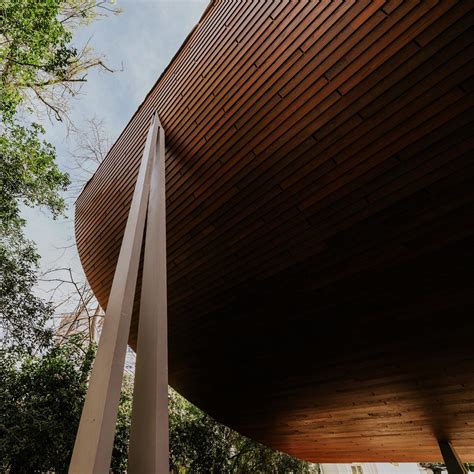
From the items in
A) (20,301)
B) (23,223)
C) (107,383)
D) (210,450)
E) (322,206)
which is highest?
(23,223)

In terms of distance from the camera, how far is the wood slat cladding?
2.50 meters

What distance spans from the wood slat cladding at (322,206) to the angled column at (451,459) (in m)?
0.32

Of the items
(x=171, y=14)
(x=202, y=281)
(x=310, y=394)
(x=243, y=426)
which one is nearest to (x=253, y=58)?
(x=202, y=281)

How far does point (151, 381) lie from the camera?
114 centimetres

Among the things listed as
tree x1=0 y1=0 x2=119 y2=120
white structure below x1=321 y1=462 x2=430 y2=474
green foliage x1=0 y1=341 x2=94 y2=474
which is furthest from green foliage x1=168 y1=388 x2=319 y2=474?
tree x1=0 y1=0 x2=119 y2=120

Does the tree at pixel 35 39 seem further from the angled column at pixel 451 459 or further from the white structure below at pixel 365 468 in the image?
the white structure below at pixel 365 468

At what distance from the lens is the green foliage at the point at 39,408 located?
496 cm

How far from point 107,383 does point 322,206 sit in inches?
107

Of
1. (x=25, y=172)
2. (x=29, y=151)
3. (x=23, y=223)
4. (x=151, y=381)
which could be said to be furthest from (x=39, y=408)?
(x=151, y=381)

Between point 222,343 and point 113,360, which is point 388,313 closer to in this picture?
point 222,343

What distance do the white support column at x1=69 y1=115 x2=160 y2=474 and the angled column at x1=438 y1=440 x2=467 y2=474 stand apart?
22.3ft

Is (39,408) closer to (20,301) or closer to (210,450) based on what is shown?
(20,301)

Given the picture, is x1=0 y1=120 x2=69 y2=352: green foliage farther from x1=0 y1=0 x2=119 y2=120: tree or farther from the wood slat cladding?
the wood slat cladding

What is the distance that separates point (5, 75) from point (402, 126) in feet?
22.3
